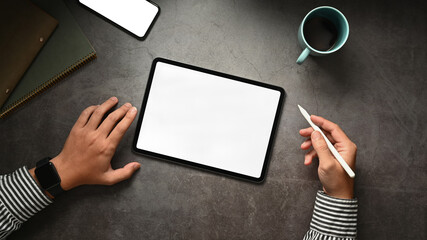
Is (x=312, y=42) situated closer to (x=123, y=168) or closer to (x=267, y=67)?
(x=267, y=67)

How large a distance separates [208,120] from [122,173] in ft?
0.82

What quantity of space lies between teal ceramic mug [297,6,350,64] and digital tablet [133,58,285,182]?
0.12 metres

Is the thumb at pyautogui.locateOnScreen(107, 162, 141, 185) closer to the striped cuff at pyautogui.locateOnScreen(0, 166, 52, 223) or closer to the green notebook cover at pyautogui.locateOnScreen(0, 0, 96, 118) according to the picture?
the striped cuff at pyautogui.locateOnScreen(0, 166, 52, 223)

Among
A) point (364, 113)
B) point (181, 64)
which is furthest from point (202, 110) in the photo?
point (364, 113)

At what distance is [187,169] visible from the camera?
2.49 feet

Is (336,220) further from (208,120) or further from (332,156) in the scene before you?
(208,120)

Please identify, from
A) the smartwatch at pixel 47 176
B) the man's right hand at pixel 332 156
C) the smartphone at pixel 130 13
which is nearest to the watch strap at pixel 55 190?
the smartwatch at pixel 47 176

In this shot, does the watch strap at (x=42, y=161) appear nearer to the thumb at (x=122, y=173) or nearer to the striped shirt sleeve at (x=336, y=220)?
the thumb at (x=122, y=173)

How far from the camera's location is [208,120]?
0.75 metres

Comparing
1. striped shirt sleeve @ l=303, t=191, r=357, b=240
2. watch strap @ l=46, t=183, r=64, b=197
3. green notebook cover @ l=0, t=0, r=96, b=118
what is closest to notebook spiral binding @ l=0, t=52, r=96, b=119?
green notebook cover @ l=0, t=0, r=96, b=118

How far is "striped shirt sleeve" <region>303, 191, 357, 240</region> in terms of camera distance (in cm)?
69

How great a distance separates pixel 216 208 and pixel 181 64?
38 cm

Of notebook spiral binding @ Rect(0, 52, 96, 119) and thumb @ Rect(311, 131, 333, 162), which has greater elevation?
notebook spiral binding @ Rect(0, 52, 96, 119)

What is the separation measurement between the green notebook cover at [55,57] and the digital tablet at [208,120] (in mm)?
194
